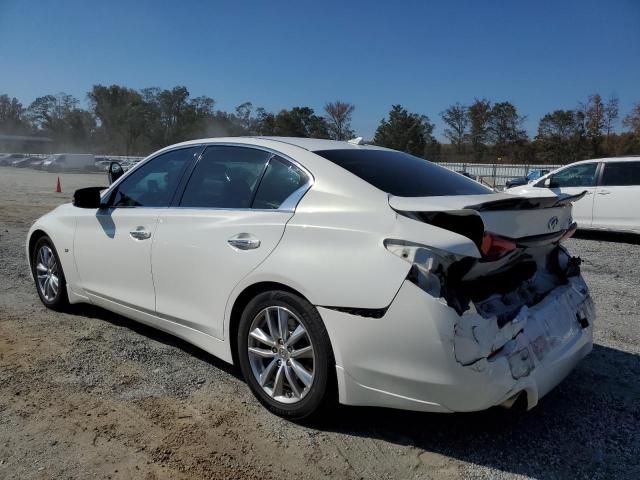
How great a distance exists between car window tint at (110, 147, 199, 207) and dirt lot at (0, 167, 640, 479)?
3.58 ft

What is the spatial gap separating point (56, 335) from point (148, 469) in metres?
2.22

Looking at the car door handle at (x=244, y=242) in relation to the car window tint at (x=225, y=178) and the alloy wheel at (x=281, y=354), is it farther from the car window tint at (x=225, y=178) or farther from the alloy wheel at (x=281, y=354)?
the alloy wheel at (x=281, y=354)

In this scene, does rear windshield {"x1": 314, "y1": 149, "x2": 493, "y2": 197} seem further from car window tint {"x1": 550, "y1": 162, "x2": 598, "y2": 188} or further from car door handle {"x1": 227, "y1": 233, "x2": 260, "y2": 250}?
car window tint {"x1": 550, "y1": 162, "x2": 598, "y2": 188}

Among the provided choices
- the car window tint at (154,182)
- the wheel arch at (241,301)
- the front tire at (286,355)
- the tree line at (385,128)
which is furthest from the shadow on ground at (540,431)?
the tree line at (385,128)

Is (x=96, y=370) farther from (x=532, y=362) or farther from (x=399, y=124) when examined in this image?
(x=399, y=124)

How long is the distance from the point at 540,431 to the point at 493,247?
1.13m

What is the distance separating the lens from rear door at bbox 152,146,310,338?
10.2 ft

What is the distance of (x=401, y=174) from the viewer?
132 inches

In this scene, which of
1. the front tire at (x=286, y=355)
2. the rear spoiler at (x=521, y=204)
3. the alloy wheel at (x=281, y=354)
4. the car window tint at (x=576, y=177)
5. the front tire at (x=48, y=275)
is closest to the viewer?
the rear spoiler at (x=521, y=204)

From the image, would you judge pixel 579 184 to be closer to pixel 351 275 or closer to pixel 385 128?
pixel 351 275

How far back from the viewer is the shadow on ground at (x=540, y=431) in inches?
103

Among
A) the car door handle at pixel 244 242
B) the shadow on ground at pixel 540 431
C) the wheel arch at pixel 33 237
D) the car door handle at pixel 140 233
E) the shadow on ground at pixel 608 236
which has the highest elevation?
the car door handle at pixel 244 242

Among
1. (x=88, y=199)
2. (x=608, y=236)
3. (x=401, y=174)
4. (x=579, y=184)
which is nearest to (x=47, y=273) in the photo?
(x=88, y=199)

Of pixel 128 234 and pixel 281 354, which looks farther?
pixel 128 234
